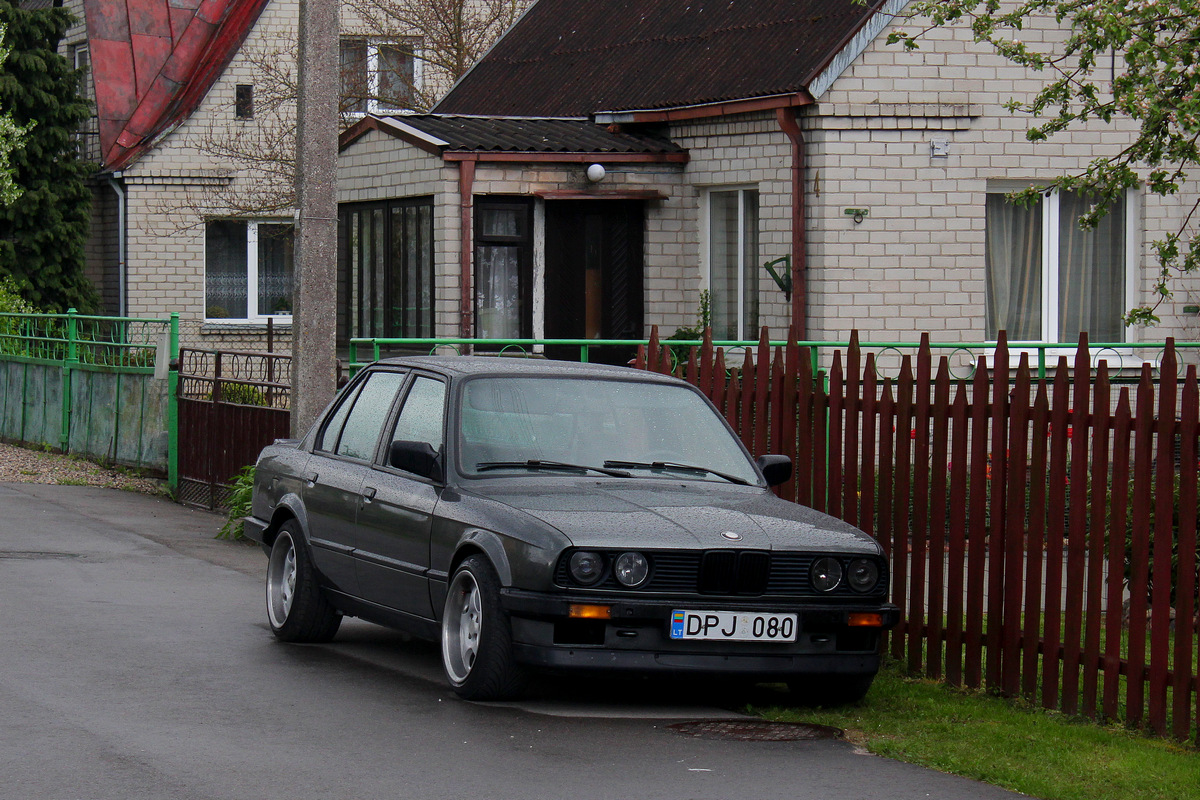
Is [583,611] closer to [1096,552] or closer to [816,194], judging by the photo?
[1096,552]

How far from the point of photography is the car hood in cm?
735

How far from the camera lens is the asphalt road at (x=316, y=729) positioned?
6281 millimetres

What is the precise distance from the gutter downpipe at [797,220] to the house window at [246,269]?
14.4 m

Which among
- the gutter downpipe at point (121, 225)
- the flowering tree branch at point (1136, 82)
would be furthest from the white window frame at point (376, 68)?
the flowering tree branch at point (1136, 82)

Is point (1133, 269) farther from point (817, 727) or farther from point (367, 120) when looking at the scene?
point (817, 727)

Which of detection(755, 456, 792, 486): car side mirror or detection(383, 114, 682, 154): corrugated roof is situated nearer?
detection(755, 456, 792, 486): car side mirror

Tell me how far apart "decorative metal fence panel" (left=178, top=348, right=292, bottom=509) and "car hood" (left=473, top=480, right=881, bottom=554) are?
6.73 meters

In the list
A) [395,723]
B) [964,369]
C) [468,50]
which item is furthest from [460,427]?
[468,50]

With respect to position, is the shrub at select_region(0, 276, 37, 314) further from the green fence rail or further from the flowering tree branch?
the flowering tree branch

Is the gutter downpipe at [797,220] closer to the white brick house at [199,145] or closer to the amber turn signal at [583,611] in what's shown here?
the amber turn signal at [583,611]

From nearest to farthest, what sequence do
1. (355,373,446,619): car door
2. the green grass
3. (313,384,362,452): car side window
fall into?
the green grass < (355,373,446,619): car door < (313,384,362,452): car side window

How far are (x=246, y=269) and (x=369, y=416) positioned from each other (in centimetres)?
2154

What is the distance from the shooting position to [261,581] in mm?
11758

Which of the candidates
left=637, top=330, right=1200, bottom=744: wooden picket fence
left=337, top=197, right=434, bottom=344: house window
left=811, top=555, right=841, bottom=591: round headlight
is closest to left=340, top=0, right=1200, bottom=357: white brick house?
left=337, top=197, right=434, bottom=344: house window
